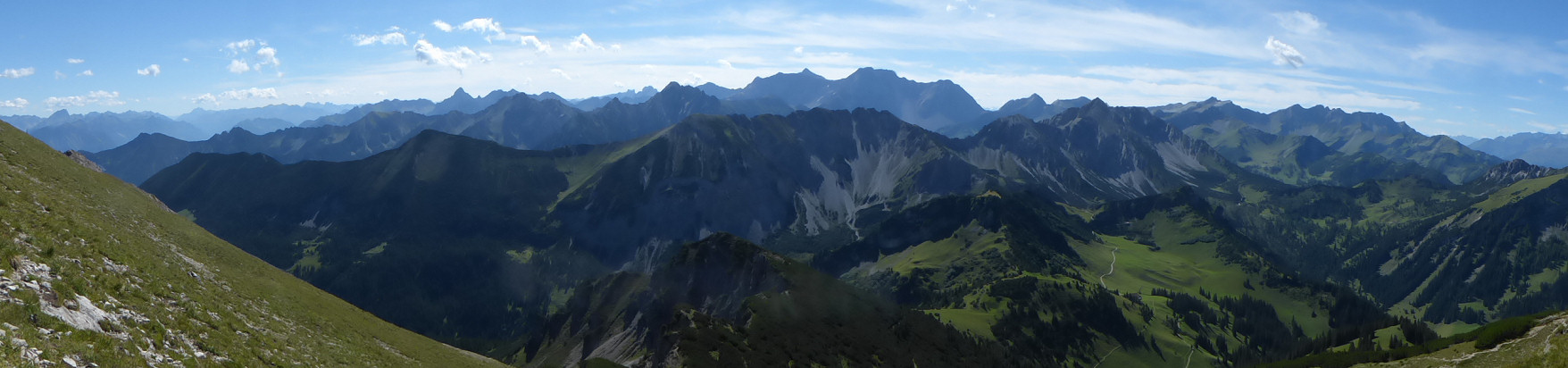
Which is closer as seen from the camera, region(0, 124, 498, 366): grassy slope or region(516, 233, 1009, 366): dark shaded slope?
region(0, 124, 498, 366): grassy slope

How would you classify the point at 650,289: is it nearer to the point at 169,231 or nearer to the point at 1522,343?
the point at 169,231

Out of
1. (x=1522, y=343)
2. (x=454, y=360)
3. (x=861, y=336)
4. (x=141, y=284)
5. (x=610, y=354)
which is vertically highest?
→ (x=141, y=284)

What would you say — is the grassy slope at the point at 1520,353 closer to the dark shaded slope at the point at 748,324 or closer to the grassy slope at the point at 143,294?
the dark shaded slope at the point at 748,324

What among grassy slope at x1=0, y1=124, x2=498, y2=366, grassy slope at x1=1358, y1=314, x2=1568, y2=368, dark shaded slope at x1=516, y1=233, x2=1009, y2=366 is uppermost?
grassy slope at x1=0, y1=124, x2=498, y2=366

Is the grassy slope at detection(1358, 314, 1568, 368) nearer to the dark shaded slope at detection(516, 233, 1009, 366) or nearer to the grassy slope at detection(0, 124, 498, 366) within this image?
the dark shaded slope at detection(516, 233, 1009, 366)

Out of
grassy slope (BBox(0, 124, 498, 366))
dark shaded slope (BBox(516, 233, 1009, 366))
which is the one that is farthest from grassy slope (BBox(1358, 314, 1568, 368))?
grassy slope (BBox(0, 124, 498, 366))

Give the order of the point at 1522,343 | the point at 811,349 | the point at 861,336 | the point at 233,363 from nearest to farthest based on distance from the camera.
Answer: the point at 233,363 < the point at 1522,343 < the point at 811,349 < the point at 861,336

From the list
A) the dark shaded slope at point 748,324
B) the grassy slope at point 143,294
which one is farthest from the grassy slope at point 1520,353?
the grassy slope at point 143,294

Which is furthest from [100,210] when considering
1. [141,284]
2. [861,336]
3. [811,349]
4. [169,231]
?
[861,336]

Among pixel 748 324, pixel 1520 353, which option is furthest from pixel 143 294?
pixel 1520 353
